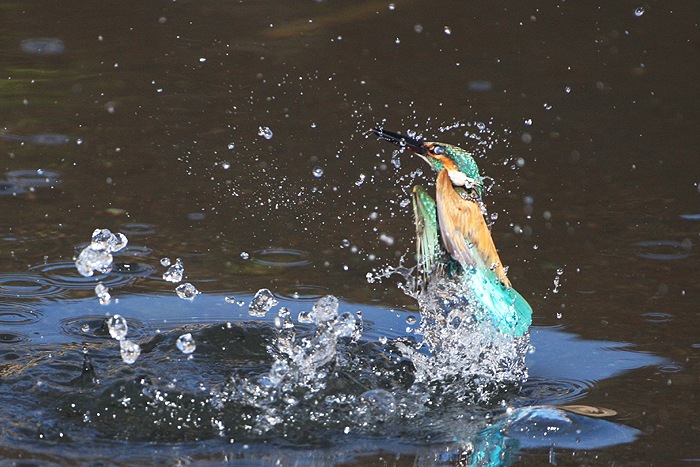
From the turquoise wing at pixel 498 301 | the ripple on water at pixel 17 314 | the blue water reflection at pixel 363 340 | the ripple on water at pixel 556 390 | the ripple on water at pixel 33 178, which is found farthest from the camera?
the ripple on water at pixel 33 178

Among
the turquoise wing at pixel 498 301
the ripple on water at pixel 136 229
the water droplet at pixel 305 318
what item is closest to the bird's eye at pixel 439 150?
the turquoise wing at pixel 498 301

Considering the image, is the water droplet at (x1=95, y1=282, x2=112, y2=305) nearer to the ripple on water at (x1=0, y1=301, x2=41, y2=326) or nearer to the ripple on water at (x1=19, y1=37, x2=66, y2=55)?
the ripple on water at (x1=0, y1=301, x2=41, y2=326)

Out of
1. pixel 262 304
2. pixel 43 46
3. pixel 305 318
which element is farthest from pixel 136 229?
pixel 43 46

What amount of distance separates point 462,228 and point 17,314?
5.80 feet

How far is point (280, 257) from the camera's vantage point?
5008 mm

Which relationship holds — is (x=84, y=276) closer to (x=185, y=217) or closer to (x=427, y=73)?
(x=185, y=217)

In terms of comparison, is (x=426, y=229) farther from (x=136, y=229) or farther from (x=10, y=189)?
(x=10, y=189)

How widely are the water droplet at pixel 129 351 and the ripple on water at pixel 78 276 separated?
31.7 inches

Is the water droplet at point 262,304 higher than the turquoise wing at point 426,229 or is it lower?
lower

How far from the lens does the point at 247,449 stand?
3.28 meters

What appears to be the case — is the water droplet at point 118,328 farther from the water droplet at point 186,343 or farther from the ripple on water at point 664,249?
the ripple on water at point 664,249

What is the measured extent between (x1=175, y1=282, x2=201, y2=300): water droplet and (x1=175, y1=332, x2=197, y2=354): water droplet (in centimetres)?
48

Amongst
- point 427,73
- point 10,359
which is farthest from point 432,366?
point 427,73

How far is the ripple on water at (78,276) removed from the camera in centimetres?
469
